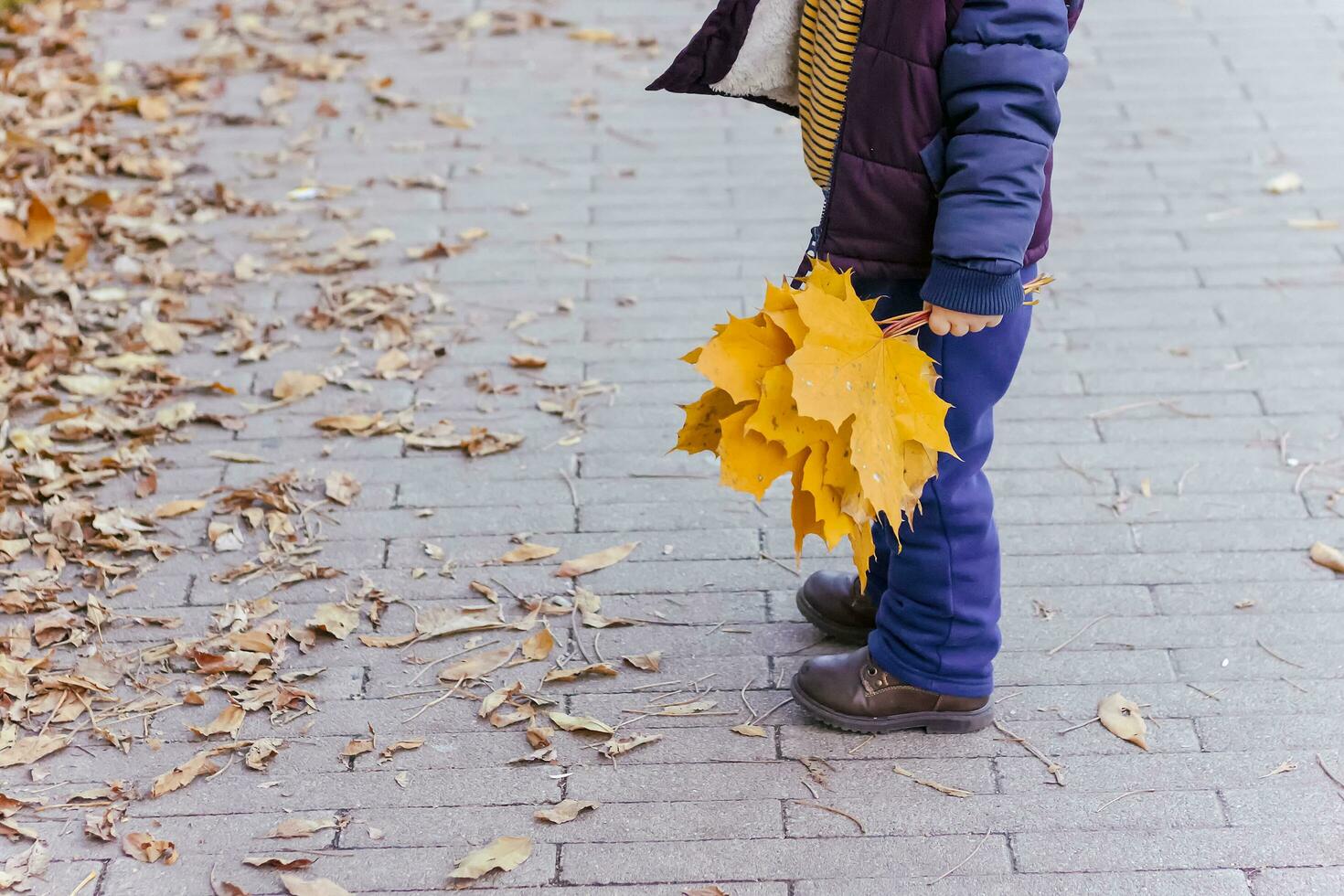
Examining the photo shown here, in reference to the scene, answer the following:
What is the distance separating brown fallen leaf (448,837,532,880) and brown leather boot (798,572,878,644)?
904 mm

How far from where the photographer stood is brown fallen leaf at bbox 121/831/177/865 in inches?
108

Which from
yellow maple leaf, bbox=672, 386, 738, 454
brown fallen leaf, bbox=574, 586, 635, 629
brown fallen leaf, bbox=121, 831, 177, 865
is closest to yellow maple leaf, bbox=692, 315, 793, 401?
yellow maple leaf, bbox=672, 386, 738, 454

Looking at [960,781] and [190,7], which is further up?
[960,781]

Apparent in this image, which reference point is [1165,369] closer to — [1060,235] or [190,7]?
[1060,235]

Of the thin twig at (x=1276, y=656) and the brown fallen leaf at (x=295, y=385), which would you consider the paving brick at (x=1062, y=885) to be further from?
the brown fallen leaf at (x=295, y=385)

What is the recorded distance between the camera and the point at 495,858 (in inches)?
Answer: 108

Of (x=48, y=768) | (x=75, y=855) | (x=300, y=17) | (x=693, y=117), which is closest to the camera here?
(x=75, y=855)

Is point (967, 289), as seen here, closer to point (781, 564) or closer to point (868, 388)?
point (868, 388)

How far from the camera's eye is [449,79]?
21.5 feet

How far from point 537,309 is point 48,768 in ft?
7.42

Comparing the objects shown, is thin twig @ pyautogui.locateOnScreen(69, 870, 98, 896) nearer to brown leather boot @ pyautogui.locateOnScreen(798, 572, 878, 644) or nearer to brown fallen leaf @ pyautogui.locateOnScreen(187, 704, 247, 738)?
brown fallen leaf @ pyautogui.locateOnScreen(187, 704, 247, 738)

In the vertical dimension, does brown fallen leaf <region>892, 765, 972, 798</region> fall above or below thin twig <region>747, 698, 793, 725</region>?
above

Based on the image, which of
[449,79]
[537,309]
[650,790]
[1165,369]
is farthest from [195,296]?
[1165,369]

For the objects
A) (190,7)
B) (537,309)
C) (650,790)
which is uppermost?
(650,790)
